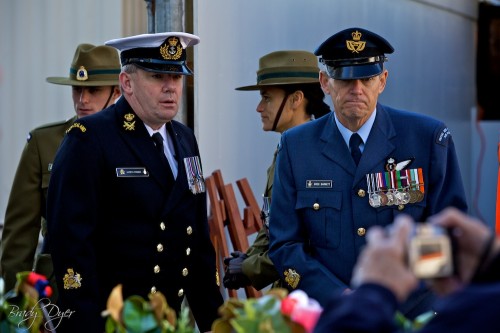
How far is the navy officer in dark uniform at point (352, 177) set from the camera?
12.2 ft

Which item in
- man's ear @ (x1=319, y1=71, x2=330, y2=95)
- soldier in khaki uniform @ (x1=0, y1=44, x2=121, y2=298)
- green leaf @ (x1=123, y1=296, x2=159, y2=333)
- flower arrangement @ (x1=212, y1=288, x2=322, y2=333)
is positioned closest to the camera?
flower arrangement @ (x1=212, y1=288, x2=322, y2=333)

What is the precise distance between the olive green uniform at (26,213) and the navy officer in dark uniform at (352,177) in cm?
148

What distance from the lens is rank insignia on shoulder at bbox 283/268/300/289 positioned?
3723mm

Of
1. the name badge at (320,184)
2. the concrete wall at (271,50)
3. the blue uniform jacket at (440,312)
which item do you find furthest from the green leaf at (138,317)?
the concrete wall at (271,50)

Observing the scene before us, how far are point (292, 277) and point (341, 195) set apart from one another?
325 millimetres

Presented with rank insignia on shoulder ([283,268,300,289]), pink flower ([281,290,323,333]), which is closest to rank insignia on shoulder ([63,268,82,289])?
rank insignia on shoulder ([283,268,300,289])

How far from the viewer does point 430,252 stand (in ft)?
6.08

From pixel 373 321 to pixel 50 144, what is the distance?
3.47 metres

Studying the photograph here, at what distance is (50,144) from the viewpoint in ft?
16.8

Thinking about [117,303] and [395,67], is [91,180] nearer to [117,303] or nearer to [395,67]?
[117,303]

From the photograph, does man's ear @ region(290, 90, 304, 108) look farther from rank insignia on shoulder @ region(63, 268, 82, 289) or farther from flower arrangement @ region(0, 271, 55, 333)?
flower arrangement @ region(0, 271, 55, 333)

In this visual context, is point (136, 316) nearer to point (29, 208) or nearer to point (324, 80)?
point (324, 80)
